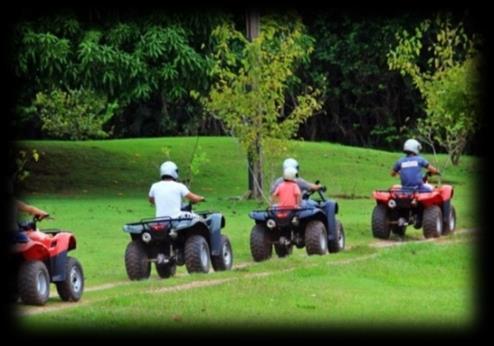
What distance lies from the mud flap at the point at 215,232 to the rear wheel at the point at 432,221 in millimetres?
5823

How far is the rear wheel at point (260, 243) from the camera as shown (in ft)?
57.6

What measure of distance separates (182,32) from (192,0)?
2009cm

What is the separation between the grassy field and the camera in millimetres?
11023

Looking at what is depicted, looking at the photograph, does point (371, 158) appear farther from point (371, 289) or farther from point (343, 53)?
point (371, 289)

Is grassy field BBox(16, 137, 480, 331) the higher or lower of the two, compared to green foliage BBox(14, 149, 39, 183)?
lower

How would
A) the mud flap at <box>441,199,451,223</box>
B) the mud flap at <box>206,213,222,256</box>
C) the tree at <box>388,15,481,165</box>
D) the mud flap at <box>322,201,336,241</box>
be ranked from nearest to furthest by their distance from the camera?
the mud flap at <box>206,213,222,256</box> < the tree at <box>388,15,481,165</box> < the mud flap at <box>322,201,336,241</box> < the mud flap at <box>441,199,451,223</box>

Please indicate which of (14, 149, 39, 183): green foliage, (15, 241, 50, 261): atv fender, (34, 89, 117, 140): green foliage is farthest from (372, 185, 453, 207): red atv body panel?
(34, 89, 117, 140): green foliage

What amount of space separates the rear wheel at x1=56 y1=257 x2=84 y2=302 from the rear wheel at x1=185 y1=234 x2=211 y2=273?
2004 millimetres

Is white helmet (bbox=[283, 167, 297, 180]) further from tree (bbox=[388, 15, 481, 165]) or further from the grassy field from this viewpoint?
tree (bbox=[388, 15, 481, 165])

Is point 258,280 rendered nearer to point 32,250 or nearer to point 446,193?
point 32,250

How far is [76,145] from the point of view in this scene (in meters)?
38.0

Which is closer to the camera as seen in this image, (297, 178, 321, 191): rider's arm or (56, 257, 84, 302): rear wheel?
(56, 257, 84, 302): rear wheel

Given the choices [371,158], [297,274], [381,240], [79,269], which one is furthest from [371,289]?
[371,158]

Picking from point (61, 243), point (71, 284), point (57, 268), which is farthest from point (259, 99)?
point (57, 268)
